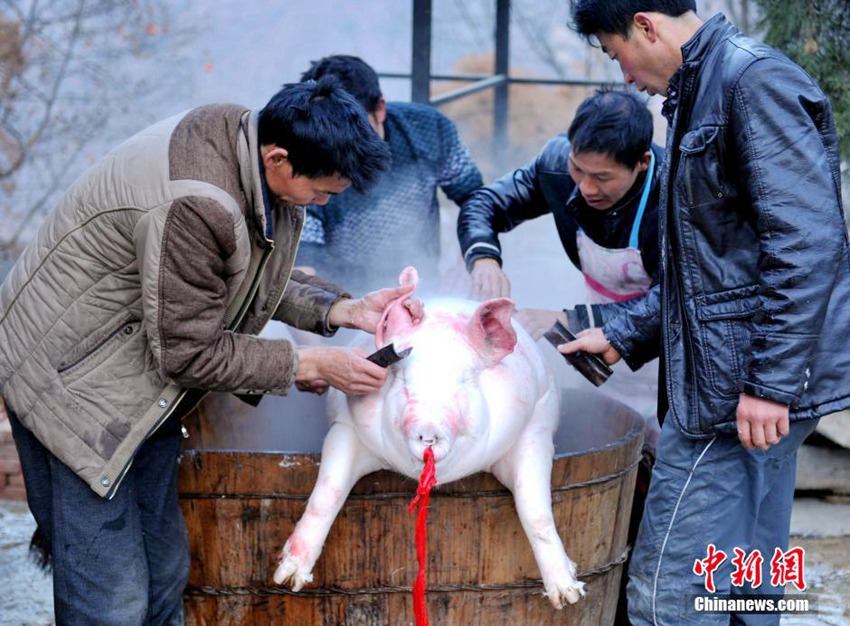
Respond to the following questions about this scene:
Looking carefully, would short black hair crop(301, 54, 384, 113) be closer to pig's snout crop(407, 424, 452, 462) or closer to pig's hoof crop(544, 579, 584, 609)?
pig's snout crop(407, 424, 452, 462)

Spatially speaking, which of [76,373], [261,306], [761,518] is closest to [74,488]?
[76,373]

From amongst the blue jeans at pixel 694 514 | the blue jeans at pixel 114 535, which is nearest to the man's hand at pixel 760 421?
the blue jeans at pixel 694 514

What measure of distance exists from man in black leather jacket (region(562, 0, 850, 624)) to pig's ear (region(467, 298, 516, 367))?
16.6 inches

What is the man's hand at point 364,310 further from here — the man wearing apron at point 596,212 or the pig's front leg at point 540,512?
the man wearing apron at point 596,212

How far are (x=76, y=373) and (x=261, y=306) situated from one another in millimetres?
551

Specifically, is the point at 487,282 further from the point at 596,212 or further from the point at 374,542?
the point at 374,542

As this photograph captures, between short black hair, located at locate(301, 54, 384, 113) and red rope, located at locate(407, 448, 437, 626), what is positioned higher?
short black hair, located at locate(301, 54, 384, 113)

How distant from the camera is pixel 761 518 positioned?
288 cm

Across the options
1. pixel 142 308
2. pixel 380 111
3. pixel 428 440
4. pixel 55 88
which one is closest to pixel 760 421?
pixel 428 440

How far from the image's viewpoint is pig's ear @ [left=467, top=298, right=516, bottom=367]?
272 centimetres

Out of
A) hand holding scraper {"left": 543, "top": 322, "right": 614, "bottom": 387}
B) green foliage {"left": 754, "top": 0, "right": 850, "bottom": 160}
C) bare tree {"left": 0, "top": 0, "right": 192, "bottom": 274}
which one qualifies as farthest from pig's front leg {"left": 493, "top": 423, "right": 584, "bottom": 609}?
bare tree {"left": 0, "top": 0, "right": 192, "bottom": 274}

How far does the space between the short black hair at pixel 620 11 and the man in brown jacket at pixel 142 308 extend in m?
0.66

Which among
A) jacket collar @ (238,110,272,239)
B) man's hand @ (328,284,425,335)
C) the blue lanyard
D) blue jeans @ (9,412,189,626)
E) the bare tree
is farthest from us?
the bare tree

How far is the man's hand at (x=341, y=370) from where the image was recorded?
2.62 metres
